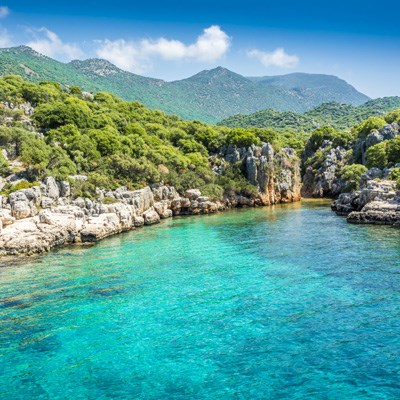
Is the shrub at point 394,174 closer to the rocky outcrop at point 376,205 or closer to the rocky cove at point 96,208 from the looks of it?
the rocky outcrop at point 376,205

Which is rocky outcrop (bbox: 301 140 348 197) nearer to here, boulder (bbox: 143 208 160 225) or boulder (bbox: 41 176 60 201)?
boulder (bbox: 143 208 160 225)

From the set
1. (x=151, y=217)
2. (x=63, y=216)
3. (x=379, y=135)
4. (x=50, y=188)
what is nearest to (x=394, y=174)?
(x=379, y=135)

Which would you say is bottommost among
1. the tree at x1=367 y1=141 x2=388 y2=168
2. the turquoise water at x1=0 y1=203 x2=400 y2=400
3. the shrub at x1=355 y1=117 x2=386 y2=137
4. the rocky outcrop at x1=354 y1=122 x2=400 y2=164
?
the turquoise water at x1=0 y1=203 x2=400 y2=400

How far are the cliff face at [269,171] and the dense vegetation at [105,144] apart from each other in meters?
1.91

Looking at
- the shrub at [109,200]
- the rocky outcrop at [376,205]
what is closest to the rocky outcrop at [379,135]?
the rocky outcrop at [376,205]

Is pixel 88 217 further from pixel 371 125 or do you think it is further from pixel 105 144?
pixel 371 125

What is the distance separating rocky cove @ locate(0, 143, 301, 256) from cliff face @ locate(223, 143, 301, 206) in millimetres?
176

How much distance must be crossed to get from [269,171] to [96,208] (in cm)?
3603

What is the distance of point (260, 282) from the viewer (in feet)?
83.0

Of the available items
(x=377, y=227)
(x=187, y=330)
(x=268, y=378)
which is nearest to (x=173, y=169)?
(x=377, y=227)

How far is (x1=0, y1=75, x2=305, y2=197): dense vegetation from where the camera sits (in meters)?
49.6

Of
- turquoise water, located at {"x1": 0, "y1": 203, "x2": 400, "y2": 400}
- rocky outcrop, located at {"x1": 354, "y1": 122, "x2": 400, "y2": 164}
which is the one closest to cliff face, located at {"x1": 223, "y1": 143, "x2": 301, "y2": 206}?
rocky outcrop, located at {"x1": 354, "y1": 122, "x2": 400, "y2": 164}

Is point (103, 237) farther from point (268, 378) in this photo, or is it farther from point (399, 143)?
point (399, 143)

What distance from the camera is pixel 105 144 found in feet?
196
